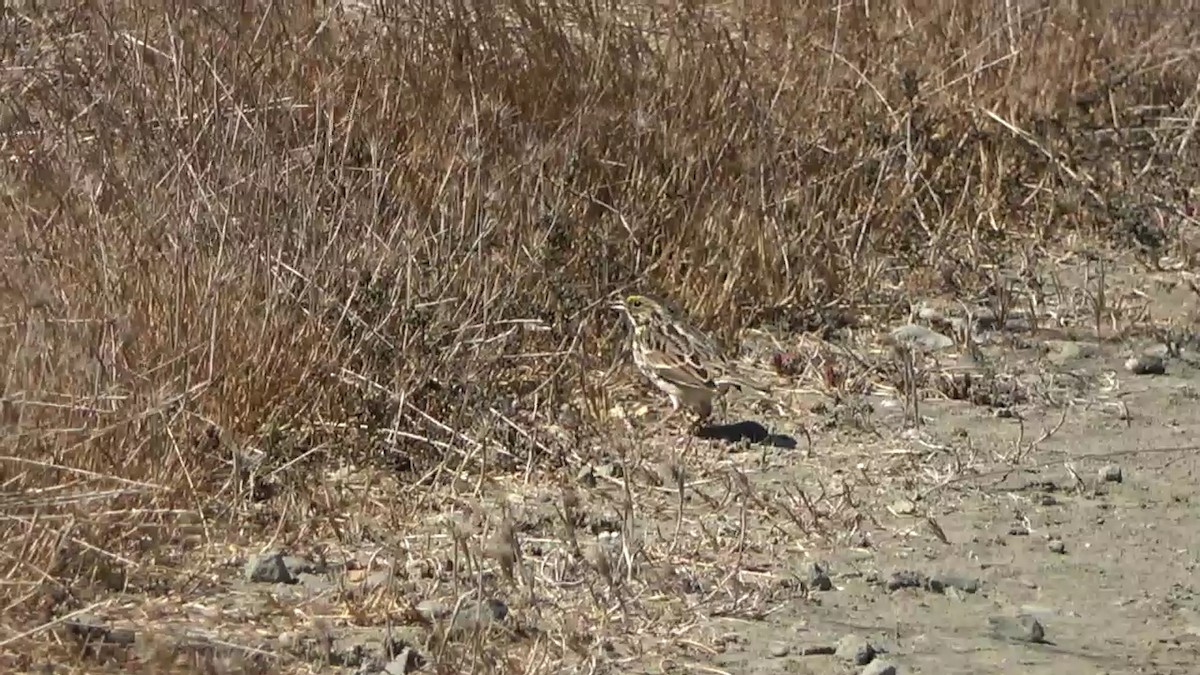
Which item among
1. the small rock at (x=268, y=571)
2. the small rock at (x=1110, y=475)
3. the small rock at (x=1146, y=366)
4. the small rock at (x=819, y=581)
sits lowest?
the small rock at (x=268, y=571)

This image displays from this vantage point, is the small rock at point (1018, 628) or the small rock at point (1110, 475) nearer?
the small rock at point (1018, 628)

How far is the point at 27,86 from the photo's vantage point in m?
7.80

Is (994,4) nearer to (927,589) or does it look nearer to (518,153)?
(518,153)

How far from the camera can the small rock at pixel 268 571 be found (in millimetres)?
5695

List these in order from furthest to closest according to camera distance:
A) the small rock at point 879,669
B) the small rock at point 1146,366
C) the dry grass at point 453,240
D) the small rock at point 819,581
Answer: the small rock at point 1146,366 < the small rock at point 819,581 < the dry grass at point 453,240 < the small rock at point 879,669


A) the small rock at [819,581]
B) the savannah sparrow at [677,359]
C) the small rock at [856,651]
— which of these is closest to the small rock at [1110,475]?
the savannah sparrow at [677,359]

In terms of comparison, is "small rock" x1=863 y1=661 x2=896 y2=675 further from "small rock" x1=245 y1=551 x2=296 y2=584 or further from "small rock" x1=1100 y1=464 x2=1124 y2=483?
"small rock" x1=1100 y1=464 x2=1124 y2=483

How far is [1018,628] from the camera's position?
18.8 feet

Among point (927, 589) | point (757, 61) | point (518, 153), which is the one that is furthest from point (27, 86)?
point (927, 589)

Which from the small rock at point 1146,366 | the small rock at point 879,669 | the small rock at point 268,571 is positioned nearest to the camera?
Answer: the small rock at point 879,669

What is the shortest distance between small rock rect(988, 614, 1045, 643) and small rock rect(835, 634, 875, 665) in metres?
0.44

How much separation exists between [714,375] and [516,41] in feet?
7.07

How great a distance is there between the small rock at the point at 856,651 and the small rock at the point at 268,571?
1.46 m

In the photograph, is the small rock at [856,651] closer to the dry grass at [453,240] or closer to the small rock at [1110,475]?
the dry grass at [453,240]
